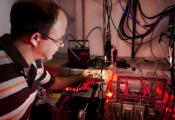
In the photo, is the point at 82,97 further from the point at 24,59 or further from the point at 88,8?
the point at 88,8

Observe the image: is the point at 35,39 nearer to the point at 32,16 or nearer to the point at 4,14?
the point at 32,16

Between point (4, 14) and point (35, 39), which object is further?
point (4, 14)

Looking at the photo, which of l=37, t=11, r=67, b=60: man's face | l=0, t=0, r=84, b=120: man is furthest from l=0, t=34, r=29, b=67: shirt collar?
l=37, t=11, r=67, b=60: man's face

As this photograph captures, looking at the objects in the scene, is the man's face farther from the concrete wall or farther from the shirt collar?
the concrete wall

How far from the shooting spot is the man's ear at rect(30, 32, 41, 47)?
820 mm

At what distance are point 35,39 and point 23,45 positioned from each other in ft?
0.25

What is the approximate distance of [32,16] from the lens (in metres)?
0.79

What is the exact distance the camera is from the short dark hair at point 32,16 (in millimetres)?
790

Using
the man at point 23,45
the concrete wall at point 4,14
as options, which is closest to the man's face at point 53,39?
the man at point 23,45

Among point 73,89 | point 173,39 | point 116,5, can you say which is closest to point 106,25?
point 116,5

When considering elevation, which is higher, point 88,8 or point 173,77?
point 88,8

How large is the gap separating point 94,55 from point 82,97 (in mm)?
928

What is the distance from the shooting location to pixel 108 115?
1139mm

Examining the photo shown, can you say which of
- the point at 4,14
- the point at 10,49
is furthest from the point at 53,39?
the point at 4,14
